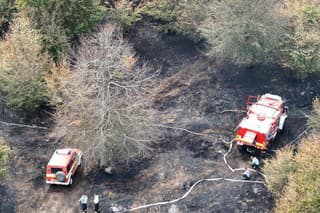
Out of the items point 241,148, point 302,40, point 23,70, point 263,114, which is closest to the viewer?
point 241,148

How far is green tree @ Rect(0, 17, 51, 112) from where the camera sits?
96.5 feet

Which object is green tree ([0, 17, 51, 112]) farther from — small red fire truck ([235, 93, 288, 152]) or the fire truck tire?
small red fire truck ([235, 93, 288, 152])

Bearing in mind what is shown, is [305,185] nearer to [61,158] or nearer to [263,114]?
[263,114]

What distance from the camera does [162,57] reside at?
36.4 metres

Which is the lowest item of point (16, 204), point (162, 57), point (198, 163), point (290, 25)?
point (16, 204)

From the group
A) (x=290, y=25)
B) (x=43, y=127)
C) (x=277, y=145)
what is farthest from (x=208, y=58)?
(x=43, y=127)

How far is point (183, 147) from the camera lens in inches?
1089

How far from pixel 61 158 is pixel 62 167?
797mm

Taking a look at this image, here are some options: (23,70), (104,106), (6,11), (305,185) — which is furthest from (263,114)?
(6,11)

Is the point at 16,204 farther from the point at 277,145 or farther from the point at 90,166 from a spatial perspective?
the point at 277,145

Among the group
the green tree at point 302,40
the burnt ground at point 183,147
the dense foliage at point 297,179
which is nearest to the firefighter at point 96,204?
the burnt ground at point 183,147

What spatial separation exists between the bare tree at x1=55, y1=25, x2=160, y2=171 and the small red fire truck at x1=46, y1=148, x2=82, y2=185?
2.83ft

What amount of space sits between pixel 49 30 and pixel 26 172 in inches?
417

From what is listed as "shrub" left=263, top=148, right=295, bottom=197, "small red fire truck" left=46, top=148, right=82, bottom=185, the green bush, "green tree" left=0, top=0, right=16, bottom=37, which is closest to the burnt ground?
"small red fire truck" left=46, top=148, right=82, bottom=185
